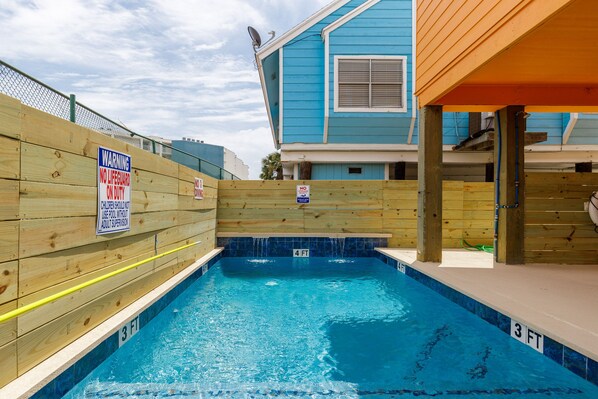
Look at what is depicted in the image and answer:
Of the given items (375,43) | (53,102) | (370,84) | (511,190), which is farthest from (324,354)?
(375,43)

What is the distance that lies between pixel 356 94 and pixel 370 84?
0.50 m

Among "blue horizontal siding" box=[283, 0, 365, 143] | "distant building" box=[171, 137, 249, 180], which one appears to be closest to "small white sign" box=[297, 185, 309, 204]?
"blue horizontal siding" box=[283, 0, 365, 143]

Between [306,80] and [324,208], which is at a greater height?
[306,80]

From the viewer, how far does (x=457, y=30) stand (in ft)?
17.3

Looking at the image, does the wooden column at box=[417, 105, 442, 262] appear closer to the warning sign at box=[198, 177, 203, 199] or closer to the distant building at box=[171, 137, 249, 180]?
the warning sign at box=[198, 177, 203, 199]

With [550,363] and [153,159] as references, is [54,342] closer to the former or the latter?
[153,159]

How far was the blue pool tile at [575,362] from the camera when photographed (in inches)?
108

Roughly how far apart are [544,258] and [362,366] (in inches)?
203

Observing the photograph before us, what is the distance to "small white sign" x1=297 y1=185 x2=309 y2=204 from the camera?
9797mm

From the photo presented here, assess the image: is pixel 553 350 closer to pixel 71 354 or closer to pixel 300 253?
pixel 71 354

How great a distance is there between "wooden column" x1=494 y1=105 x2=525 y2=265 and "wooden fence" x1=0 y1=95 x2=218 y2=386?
243 inches

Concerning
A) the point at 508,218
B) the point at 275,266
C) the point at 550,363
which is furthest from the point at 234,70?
the point at 550,363

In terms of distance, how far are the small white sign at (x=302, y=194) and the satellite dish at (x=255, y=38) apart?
4887 millimetres

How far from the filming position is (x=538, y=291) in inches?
171
